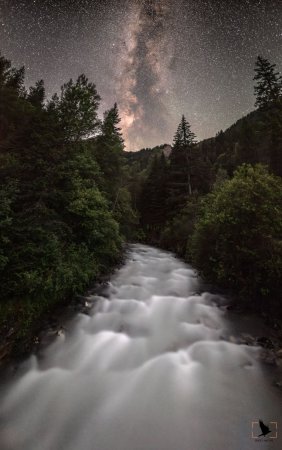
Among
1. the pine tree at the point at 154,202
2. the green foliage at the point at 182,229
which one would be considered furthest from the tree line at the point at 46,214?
the pine tree at the point at 154,202

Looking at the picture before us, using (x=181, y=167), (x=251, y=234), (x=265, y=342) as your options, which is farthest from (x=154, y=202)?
(x=265, y=342)

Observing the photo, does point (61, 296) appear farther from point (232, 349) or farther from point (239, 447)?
point (239, 447)

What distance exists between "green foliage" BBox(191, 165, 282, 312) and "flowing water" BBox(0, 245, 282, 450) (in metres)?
2.58

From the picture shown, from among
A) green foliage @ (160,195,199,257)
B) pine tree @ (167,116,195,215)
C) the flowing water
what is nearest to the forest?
the flowing water

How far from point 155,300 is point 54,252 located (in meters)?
6.07

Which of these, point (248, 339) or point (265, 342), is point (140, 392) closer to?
point (248, 339)

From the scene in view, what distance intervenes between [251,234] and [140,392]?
8.17 m

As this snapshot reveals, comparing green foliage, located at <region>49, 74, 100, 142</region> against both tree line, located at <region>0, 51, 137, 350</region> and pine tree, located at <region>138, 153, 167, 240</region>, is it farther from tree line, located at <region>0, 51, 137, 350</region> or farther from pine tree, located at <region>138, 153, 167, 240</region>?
pine tree, located at <region>138, 153, 167, 240</region>

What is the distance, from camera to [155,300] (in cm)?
1336

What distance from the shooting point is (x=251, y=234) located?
38.3 ft

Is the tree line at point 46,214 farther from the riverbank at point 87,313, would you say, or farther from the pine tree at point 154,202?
the pine tree at point 154,202

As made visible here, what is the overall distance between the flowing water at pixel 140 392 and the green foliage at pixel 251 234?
2.58 meters

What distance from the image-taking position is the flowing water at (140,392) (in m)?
5.36

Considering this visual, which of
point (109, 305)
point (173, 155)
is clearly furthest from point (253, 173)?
point (173, 155)
